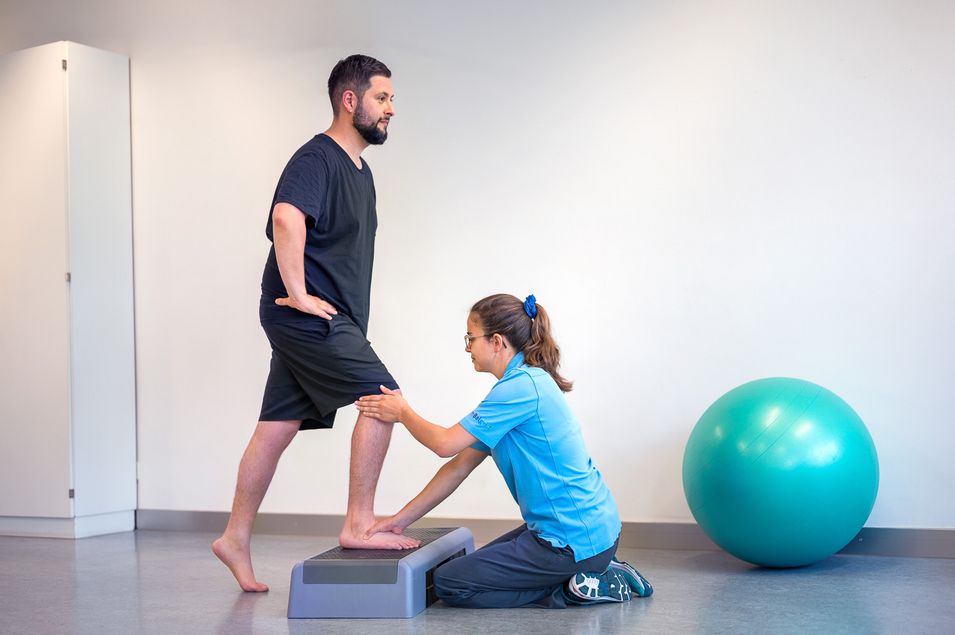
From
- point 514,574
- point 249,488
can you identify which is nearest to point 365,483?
point 249,488

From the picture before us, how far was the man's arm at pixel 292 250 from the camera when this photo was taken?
9.55ft

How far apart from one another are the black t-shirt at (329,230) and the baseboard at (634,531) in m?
1.57

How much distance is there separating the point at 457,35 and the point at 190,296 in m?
1.81

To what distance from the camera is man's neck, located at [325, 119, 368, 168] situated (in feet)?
10.4

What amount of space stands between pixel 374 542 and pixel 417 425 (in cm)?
41

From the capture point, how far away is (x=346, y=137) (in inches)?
124

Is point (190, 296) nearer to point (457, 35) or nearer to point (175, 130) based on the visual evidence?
point (175, 130)

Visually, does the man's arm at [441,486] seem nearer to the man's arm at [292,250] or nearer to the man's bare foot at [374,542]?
the man's bare foot at [374,542]

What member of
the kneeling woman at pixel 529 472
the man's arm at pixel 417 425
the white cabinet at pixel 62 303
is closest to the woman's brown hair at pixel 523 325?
the kneeling woman at pixel 529 472

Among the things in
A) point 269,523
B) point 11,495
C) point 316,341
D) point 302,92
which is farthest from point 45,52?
point 316,341

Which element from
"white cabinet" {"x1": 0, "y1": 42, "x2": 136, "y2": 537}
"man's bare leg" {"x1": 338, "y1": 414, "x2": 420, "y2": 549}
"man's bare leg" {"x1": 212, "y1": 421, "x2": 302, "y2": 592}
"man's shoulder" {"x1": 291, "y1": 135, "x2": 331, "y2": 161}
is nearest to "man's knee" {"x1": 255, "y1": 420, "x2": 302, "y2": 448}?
"man's bare leg" {"x1": 212, "y1": 421, "x2": 302, "y2": 592}

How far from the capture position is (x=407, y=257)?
180 inches

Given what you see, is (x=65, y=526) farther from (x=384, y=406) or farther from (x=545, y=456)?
(x=545, y=456)

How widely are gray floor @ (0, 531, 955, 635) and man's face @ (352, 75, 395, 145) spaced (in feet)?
4.70
